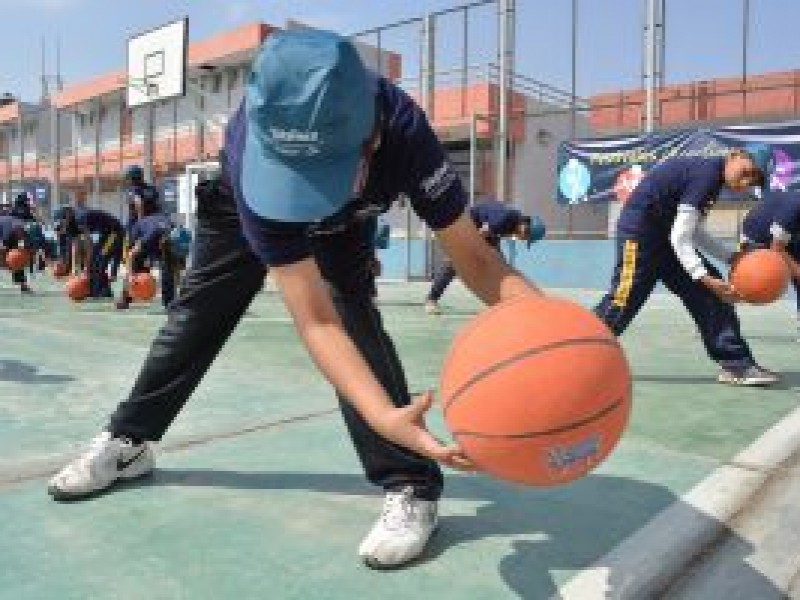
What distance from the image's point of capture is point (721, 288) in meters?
5.98

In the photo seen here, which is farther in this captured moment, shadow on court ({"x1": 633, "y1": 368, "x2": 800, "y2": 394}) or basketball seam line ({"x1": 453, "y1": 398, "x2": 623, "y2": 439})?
shadow on court ({"x1": 633, "y1": 368, "x2": 800, "y2": 394})

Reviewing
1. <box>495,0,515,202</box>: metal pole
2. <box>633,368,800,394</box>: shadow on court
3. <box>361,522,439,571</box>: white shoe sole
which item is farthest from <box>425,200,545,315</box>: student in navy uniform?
<box>495,0,515,202</box>: metal pole

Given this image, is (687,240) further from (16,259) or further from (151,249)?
(16,259)

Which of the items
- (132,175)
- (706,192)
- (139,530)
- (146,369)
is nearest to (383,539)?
(139,530)

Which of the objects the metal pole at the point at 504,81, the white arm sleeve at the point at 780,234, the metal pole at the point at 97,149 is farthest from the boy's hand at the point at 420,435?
the metal pole at the point at 97,149

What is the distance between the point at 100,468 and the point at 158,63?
2124cm

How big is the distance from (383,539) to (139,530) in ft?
2.82

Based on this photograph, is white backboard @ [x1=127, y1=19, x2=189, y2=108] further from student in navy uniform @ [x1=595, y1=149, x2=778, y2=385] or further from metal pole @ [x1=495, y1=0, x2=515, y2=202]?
student in navy uniform @ [x1=595, y1=149, x2=778, y2=385]

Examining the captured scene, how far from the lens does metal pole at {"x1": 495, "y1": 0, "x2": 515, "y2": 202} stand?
2180cm

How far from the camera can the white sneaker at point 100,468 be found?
3395mm

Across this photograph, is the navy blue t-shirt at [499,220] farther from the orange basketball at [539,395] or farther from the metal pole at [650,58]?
the metal pole at [650,58]

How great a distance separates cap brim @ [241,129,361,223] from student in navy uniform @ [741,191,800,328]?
6.11m

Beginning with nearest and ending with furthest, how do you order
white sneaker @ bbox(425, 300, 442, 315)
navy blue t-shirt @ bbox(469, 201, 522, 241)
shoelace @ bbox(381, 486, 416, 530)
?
shoelace @ bbox(381, 486, 416, 530) → navy blue t-shirt @ bbox(469, 201, 522, 241) → white sneaker @ bbox(425, 300, 442, 315)

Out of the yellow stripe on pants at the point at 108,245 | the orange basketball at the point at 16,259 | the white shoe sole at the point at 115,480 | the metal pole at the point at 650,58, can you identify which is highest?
the metal pole at the point at 650,58
